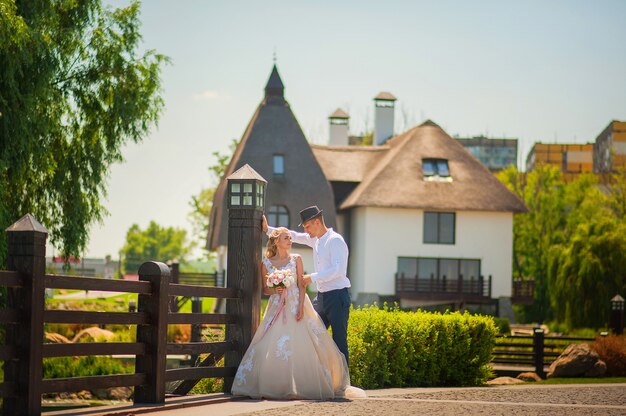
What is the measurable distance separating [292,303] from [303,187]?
134 feet

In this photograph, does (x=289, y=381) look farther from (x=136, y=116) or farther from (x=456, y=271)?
(x=456, y=271)

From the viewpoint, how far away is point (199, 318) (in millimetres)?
11555

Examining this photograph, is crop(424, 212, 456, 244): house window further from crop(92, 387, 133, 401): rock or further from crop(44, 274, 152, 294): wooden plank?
crop(44, 274, 152, 294): wooden plank

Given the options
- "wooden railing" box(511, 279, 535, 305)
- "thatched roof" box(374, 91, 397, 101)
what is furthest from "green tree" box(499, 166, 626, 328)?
"thatched roof" box(374, 91, 397, 101)

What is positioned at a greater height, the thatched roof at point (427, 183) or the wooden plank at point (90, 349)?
the thatched roof at point (427, 183)

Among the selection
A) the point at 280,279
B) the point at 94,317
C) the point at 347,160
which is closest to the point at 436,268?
the point at 347,160

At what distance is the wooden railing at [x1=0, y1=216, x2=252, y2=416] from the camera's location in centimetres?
886

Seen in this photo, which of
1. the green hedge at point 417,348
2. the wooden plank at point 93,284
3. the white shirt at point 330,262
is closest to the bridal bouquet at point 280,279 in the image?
the white shirt at point 330,262

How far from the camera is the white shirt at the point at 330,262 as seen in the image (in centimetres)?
1247

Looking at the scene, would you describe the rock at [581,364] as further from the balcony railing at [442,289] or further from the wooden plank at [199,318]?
the balcony railing at [442,289]

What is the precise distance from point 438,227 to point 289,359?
4098 centimetres

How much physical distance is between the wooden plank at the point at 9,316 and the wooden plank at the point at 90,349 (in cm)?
37

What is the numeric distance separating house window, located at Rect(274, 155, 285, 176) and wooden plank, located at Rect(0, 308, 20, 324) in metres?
43.9

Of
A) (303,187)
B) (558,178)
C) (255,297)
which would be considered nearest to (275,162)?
(303,187)
